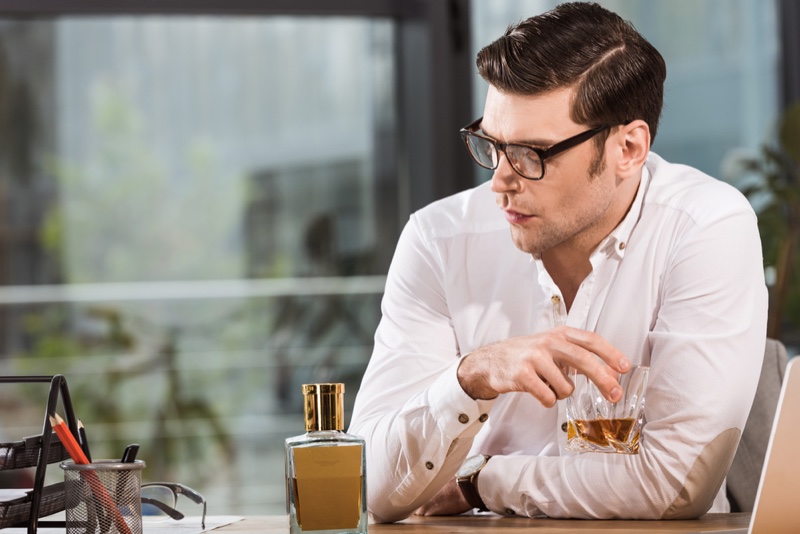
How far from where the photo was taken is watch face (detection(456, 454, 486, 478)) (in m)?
1.52

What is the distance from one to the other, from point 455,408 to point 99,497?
0.50 m

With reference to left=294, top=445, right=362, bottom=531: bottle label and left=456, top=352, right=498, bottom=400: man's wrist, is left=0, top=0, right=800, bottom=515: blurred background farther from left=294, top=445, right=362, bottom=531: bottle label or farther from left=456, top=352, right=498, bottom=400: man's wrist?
left=294, top=445, right=362, bottom=531: bottle label

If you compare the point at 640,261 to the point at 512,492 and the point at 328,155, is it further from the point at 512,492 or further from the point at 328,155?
the point at 328,155

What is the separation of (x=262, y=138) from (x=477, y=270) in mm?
2064

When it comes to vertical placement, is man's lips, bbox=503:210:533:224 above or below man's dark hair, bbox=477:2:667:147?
below

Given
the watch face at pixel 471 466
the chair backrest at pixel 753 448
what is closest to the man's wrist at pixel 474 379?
the watch face at pixel 471 466

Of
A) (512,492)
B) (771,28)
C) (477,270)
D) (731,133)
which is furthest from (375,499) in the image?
(771,28)

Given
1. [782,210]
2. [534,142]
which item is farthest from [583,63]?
[782,210]

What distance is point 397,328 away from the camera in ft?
5.65

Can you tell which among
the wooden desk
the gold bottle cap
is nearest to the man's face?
the wooden desk

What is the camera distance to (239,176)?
3.65m

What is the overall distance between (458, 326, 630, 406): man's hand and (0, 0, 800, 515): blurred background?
2.24 meters

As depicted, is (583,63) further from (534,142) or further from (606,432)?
(606,432)

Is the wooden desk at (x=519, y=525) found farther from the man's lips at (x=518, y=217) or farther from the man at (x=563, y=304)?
the man's lips at (x=518, y=217)
